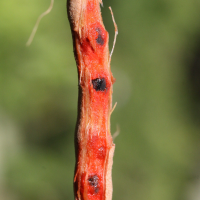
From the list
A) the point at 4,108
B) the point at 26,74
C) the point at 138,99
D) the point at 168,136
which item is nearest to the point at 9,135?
the point at 4,108

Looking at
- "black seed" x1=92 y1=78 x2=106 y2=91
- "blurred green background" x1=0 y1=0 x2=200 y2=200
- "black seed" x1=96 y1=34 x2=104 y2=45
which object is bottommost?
"blurred green background" x1=0 y1=0 x2=200 y2=200

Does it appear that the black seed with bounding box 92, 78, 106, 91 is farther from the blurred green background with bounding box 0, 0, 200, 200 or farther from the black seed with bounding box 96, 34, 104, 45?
the blurred green background with bounding box 0, 0, 200, 200

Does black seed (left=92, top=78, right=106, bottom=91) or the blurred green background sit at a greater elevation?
black seed (left=92, top=78, right=106, bottom=91)

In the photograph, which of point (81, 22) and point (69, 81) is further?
point (69, 81)

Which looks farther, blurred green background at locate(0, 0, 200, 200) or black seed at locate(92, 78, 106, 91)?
blurred green background at locate(0, 0, 200, 200)

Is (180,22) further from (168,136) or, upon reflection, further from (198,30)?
(168,136)

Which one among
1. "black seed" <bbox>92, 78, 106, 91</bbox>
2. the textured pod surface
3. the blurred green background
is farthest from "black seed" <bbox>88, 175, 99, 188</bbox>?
the blurred green background

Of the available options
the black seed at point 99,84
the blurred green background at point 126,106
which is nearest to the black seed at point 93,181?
the black seed at point 99,84

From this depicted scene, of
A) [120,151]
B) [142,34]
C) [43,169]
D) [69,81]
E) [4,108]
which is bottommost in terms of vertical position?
[43,169]
